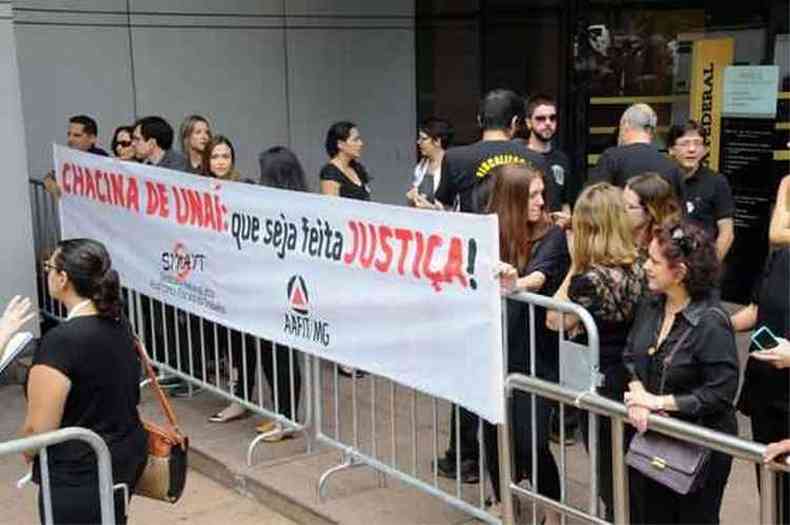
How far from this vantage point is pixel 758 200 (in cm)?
832

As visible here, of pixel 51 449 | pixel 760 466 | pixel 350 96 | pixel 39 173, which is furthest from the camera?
pixel 350 96

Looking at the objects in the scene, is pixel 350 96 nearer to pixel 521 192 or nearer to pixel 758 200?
pixel 758 200

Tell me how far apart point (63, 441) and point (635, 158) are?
3.81m

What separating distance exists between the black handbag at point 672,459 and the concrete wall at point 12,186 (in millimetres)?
5567

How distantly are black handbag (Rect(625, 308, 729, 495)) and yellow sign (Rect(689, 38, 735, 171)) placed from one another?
17.5 ft

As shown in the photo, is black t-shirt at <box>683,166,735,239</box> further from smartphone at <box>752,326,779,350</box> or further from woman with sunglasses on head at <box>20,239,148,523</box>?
woman with sunglasses on head at <box>20,239,148,523</box>

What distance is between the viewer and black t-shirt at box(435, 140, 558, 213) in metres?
5.46

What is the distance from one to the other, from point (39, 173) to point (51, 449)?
215 inches

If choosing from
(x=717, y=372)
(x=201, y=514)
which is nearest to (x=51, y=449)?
(x=201, y=514)

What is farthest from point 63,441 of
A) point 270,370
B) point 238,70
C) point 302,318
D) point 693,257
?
point 238,70

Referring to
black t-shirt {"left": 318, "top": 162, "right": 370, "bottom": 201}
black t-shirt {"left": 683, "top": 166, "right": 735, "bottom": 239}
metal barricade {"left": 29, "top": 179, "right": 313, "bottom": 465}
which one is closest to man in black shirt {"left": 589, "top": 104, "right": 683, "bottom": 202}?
black t-shirt {"left": 683, "top": 166, "right": 735, "bottom": 239}

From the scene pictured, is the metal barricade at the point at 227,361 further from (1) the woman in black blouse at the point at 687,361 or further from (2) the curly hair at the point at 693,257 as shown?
(2) the curly hair at the point at 693,257

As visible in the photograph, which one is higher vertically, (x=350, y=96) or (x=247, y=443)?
(x=350, y=96)

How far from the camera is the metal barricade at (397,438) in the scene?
15.7 feet
